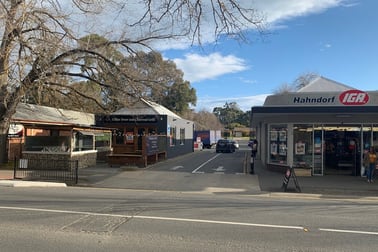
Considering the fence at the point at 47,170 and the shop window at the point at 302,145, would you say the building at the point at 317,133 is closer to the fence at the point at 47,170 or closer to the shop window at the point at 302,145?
the shop window at the point at 302,145

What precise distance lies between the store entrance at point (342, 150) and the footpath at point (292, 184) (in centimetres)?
82

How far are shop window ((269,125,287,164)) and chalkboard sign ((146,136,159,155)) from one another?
7.17 m

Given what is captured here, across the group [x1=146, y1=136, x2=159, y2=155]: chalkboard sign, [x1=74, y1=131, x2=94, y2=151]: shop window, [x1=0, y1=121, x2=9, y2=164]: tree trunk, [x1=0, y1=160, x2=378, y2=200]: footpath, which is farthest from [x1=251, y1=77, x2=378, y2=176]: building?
[x1=0, y1=121, x2=9, y2=164]: tree trunk

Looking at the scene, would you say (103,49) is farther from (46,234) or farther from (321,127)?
(46,234)

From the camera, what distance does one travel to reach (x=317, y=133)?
2139cm

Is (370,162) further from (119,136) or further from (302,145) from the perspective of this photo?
(119,136)

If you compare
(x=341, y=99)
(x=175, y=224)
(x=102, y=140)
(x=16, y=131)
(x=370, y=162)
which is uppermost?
(x=341, y=99)

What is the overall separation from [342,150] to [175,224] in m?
15.3

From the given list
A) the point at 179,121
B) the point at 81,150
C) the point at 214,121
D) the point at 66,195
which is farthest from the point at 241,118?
the point at 66,195

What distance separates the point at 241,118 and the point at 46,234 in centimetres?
13750

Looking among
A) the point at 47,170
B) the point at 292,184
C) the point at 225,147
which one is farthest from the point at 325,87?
the point at 225,147

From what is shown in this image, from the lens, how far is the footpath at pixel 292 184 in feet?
52.5

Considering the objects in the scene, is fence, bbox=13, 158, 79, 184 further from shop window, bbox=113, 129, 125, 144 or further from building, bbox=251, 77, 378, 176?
shop window, bbox=113, 129, 125, 144

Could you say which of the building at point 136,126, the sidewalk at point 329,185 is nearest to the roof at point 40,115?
the building at point 136,126
